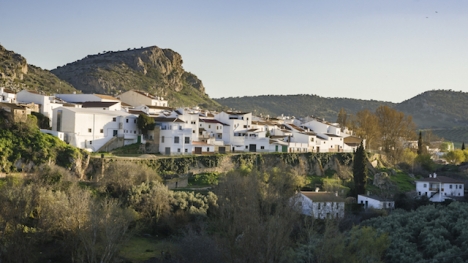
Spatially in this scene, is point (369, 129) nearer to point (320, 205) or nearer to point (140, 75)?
point (320, 205)

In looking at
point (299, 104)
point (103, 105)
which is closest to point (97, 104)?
point (103, 105)

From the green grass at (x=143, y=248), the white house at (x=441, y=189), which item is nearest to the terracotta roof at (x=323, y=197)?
the white house at (x=441, y=189)

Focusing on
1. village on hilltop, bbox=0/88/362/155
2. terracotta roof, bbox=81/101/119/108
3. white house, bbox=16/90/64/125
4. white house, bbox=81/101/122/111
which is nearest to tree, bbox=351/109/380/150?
village on hilltop, bbox=0/88/362/155

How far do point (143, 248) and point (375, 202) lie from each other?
18.7 metres

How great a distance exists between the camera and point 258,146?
54.8 meters

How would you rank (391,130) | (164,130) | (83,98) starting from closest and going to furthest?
(164,130) < (83,98) < (391,130)

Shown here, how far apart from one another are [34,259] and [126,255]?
4.73 m

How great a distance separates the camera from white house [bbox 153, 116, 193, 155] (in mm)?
47781

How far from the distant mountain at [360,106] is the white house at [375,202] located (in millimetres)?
95733

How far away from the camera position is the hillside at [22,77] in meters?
64.9

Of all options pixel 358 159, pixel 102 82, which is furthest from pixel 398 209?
pixel 102 82

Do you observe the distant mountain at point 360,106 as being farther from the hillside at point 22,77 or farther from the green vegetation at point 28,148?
the green vegetation at point 28,148

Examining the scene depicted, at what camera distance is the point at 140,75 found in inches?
4072

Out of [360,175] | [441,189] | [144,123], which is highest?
[144,123]
